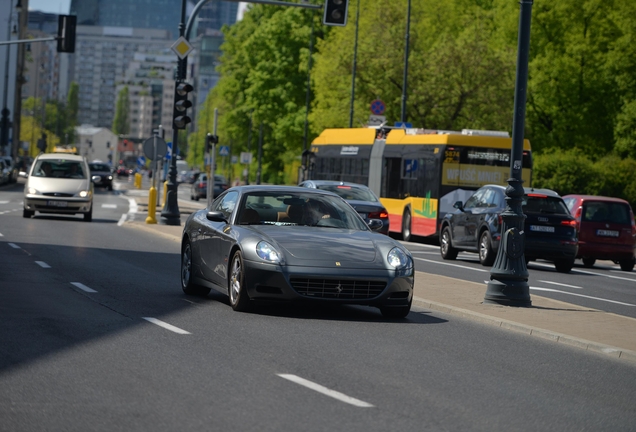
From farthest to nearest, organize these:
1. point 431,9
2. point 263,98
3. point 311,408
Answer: point 263,98 → point 431,9 → point 311,408

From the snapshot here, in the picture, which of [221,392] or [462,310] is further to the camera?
[462,310]

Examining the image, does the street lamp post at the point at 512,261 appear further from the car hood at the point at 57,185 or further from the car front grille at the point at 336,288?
the car hood at the point at 57,185

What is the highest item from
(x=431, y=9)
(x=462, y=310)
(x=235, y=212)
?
(x=431, y=9)

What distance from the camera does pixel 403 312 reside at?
1320 cm

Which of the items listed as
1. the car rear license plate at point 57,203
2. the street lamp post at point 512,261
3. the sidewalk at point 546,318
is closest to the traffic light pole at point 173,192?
the car rear license plate at point 57,203

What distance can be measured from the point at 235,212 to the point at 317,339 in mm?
3150

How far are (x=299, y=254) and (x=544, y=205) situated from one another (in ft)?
43.8

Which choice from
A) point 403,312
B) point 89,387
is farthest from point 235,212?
point 89,387

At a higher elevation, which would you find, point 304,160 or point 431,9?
point 431,9

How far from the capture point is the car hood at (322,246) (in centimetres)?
1256

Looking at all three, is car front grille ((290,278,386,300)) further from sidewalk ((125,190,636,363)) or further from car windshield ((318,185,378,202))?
car windshield ((318,185,378,202))

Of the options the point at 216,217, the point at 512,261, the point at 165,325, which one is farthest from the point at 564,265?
the point at 165,325

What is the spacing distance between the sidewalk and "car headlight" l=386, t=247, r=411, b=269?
128cm

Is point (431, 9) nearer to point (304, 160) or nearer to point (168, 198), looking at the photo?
point (304, 160)
